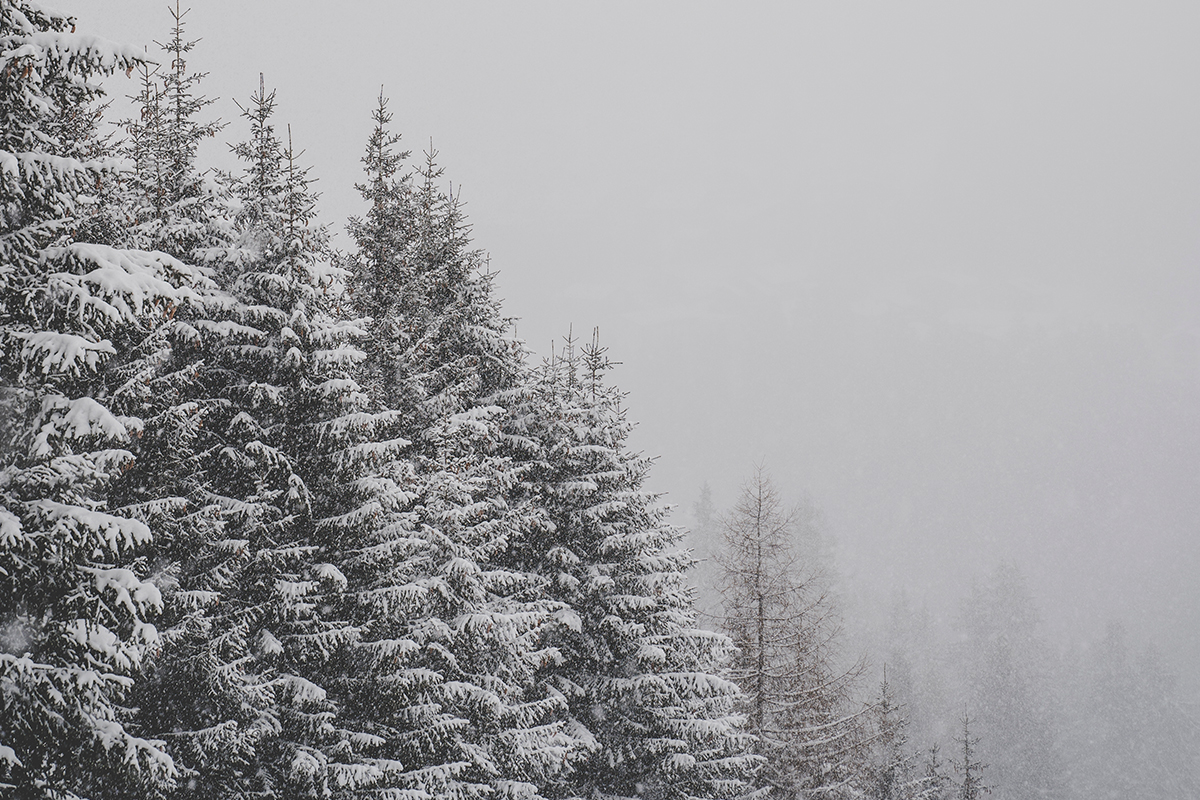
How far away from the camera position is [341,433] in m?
11.4

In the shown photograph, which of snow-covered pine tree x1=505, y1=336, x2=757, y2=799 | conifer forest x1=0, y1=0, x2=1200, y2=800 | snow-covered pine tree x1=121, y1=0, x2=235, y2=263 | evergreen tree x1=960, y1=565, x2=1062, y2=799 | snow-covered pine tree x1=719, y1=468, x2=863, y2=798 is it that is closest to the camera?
conifer forest x1=0, y1=0, x2=1200, y2=800

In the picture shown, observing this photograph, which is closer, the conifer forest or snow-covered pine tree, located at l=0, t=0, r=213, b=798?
snow-covered pine tree, located at l=0, t=0, r=213, b=798

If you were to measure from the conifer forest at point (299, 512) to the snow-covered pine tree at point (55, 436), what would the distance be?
3 centimetres

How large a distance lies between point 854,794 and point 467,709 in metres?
12.8

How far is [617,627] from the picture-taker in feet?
50.5

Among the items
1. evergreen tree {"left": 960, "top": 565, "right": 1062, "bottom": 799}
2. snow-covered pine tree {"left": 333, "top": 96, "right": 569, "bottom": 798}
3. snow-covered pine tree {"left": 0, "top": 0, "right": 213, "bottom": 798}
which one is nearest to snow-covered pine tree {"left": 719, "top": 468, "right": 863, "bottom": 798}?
snow-covered pine tree {"left": 333, "top": 96, "right": 569, "bottom": 798}

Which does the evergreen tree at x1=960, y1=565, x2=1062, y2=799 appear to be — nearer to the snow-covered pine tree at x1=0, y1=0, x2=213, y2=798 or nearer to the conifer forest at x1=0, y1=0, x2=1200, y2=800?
the conifer forest at x1=0, y1=0, x2=1200, y2=800

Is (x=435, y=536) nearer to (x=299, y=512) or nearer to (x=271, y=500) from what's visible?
(x=299, y=512)

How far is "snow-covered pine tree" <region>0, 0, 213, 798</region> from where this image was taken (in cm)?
704

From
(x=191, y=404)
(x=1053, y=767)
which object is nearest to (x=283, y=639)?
(x=191, y=404)

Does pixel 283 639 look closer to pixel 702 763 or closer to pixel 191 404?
pixel 191 404

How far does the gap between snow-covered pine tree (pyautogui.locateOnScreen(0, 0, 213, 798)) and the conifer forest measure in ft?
0.10

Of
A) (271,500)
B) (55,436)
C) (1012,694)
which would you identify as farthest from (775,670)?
(1012,694)

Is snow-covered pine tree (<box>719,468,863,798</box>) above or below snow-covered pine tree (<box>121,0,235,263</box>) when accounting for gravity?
below
